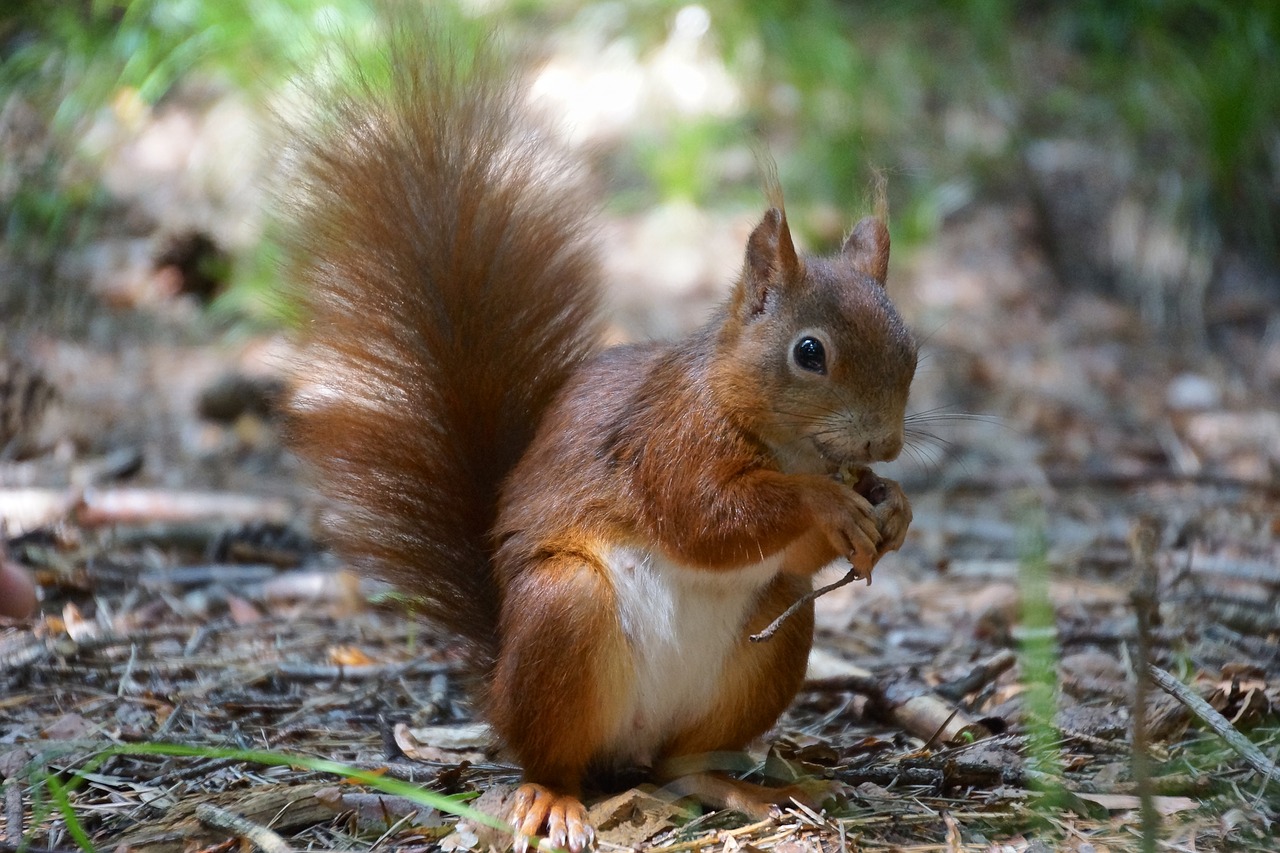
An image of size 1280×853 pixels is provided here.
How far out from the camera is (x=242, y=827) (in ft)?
6.27

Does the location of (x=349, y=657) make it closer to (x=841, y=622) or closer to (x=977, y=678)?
(x=841, y=622)

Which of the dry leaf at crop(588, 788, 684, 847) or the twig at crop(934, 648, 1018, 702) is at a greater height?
the twig at crop(934, 648, 1018, 702)

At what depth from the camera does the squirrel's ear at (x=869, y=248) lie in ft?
7.42

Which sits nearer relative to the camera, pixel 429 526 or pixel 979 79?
pixel 429 526

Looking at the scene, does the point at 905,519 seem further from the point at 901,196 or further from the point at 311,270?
the point at 901,196

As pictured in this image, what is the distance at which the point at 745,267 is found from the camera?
2.20 meters

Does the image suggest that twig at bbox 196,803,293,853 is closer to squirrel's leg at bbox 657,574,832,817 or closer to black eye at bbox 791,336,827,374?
squirrel's leg at bbox 657,574,832,817

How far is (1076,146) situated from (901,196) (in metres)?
0.92

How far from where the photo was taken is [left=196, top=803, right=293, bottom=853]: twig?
1.86 metres

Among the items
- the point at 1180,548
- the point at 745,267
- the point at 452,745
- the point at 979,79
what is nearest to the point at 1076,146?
the point at 979,79

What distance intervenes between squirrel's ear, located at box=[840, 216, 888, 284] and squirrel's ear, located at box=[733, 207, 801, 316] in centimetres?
16

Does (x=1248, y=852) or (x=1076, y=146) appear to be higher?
(x=1076, y=146)

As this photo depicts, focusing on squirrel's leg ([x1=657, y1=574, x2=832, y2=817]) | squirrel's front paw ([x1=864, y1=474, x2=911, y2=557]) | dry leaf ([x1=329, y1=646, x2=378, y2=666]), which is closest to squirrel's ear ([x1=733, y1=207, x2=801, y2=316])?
squirrel's front paw ([x1=864, y1=474, x2=911, y2=557])

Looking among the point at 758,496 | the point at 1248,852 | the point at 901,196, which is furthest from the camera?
the point at 901,196
